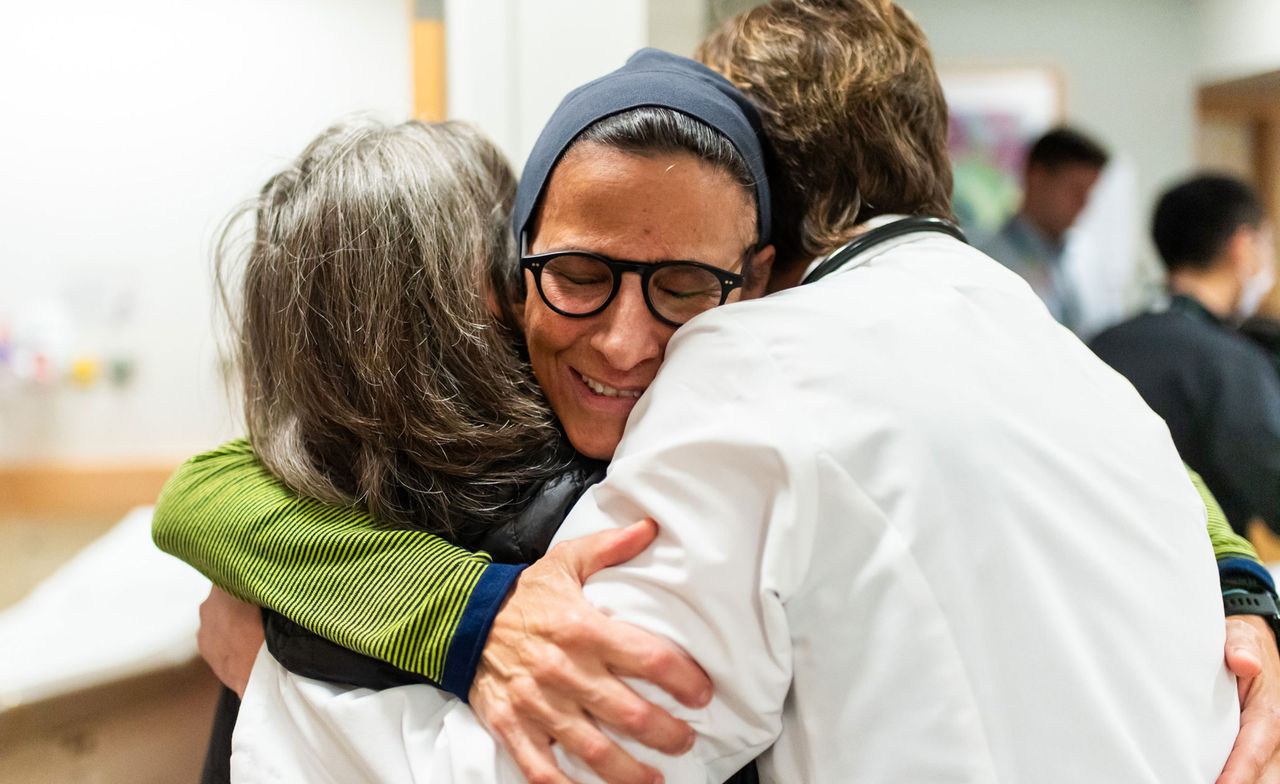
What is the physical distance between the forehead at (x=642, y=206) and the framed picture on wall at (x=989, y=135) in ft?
10.4

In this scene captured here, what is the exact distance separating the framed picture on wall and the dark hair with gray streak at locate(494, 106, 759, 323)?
3.14 metres

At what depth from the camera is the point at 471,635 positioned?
826 millimetres

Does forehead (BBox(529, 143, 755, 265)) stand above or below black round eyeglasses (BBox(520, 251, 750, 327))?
above

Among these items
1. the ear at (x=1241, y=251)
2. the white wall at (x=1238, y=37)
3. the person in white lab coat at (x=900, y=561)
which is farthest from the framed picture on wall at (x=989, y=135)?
the person in white lab coat at (x=900, y=561)

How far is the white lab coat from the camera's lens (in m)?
0.72

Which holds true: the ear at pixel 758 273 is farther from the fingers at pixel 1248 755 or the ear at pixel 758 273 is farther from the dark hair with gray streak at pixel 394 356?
the fingers at pixel 1248 755

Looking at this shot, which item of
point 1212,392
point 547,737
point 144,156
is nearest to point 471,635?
point 547,737

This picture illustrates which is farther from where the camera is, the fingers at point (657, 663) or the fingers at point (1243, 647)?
the fingers at point (1243, 647)

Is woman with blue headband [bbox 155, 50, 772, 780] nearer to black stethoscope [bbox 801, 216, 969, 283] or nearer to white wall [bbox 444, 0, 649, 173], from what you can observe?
black stethoscope [bbox 801, 216, 969, 283]

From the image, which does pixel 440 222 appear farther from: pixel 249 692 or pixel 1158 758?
pixel 1158 758

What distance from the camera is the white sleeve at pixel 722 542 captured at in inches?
27.7

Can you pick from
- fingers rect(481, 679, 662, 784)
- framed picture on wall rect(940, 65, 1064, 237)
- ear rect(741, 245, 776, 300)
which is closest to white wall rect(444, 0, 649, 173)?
ear rect(741, 245, 776, 300)

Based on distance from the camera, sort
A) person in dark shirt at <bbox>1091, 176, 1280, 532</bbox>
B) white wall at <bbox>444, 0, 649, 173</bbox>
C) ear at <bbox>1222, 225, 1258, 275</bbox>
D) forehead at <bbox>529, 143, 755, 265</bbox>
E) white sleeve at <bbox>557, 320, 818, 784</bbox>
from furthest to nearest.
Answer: ear at <bbox>1222, 225, 1258, 275</bbox>
person in dark shirt at <bbox>1091, 176, 1280, 532</bbox>
white wall at <bbox>444, 0, 649, 173</bbox>
forehead at <bbox>529, 143, 755, 265</bbox>
white sleeve at <bbox>557, 320, 818, 784</bbox>

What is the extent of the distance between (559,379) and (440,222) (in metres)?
0.23
